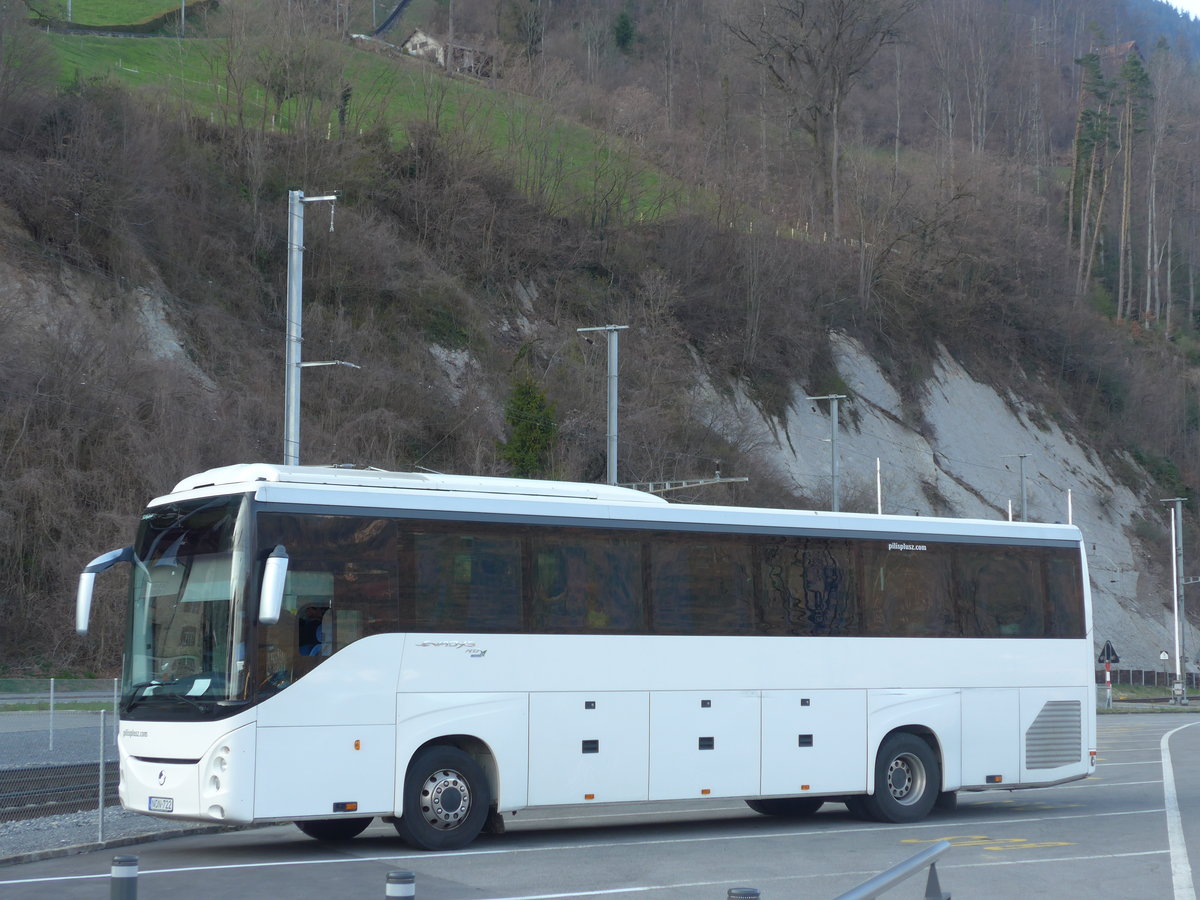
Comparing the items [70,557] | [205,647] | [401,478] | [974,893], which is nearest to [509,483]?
[401,478]

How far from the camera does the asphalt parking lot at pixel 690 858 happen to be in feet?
37.1

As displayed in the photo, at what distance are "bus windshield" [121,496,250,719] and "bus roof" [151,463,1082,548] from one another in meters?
0.35

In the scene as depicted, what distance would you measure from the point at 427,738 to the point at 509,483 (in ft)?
9.07

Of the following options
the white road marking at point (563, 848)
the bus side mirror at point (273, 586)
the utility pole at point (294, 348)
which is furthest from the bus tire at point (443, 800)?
the utility pole at point (294, 348)

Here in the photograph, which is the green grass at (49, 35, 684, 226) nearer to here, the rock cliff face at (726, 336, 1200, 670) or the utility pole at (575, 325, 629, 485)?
the rock cliff face at (726, 336, 1200, 670)

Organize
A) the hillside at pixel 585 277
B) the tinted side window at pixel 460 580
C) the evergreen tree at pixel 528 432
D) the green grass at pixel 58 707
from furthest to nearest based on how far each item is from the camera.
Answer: the evergreen tree at pixel 528 432
the hillside at pixel 585 277
the green grass at pixel 58 707
the tinted side window at pixel 460 580

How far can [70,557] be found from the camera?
1373 inches

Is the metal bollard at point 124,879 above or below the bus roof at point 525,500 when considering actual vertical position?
below

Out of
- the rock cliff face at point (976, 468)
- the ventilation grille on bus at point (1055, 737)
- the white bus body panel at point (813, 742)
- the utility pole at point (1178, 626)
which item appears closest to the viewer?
the white bus body panel at point (813, 742)

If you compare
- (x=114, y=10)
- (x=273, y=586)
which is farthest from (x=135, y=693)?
(x=114, y=10)

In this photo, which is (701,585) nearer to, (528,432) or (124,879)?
(124,879)

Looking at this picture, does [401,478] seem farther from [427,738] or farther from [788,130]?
A: [788,130]

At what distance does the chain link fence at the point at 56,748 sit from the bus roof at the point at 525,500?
3350 millimetres

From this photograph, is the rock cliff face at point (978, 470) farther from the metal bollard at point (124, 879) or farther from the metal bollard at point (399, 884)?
the metal bollard at point (399, 884)
